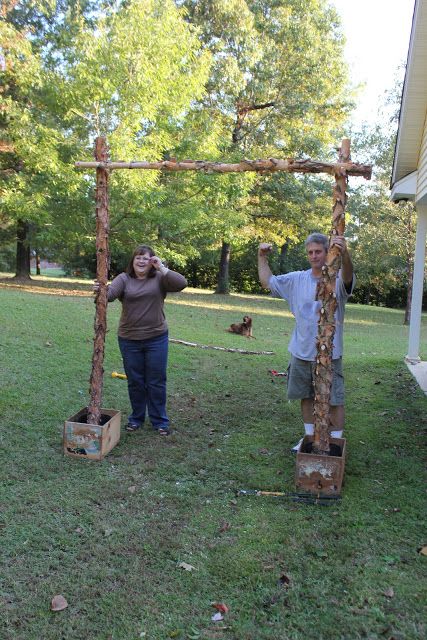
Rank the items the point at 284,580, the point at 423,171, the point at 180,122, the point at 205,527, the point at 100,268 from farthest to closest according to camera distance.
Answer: the point at 180,122 → the point at 423,171 → the point at 100,268 → the point at 205,527 → the point at 284,580

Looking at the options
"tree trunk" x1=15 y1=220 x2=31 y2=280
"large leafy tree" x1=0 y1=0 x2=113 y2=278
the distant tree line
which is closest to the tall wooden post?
the distant tree line

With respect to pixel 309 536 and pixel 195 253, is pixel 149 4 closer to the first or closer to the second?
pixel 195 253

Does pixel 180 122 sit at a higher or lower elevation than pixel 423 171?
higher

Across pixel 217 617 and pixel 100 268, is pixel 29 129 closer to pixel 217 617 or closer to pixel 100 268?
pixel 100 268

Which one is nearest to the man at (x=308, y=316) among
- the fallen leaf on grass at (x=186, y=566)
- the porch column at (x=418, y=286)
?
the fallen leaf on grass at (x=186, y=566)

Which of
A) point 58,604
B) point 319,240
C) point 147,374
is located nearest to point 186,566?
point 58,604

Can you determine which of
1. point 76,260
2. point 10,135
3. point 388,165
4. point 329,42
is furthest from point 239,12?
point 76,260

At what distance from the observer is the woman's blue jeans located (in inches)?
195

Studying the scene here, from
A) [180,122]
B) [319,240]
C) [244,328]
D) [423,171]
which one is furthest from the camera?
[180,122]

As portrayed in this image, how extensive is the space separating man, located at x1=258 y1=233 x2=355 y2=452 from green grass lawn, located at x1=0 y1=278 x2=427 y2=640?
647mm

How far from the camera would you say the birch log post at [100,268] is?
4.64 metres

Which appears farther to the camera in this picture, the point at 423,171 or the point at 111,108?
the point at 111,108

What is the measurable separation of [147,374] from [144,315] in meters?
0.58

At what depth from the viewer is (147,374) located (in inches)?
198
